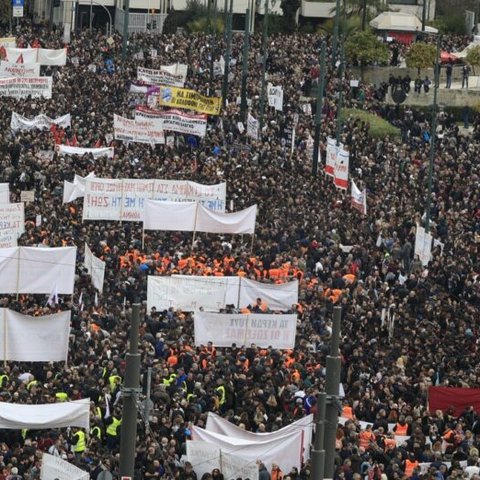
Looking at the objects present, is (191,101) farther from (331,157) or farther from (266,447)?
(266,447)

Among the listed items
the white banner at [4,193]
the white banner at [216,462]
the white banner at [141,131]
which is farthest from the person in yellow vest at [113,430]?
the white banner at [141,131]

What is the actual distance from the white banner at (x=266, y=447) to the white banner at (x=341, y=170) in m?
23.5


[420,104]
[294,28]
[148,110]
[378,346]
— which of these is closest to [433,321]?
[378,346]

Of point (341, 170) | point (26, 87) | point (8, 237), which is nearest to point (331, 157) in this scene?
point (341, 170)

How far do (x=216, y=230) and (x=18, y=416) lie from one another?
16.3 m

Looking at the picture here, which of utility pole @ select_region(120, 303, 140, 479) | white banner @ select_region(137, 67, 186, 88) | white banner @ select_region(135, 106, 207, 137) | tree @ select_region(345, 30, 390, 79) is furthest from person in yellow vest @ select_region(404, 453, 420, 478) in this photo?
tree @ select_region(345, 30, 390, 79)

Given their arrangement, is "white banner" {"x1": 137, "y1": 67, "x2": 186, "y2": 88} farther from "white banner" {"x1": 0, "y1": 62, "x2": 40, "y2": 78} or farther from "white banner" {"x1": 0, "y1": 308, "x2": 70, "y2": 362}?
"white banner" {"x1": 0, "y1": 308, "x2": 70, "y2": 362}

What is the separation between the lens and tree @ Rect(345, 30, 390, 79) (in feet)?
240

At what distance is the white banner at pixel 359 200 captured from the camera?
4691cm

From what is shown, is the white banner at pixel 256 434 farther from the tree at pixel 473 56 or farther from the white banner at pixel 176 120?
the tree at pixel 473 56

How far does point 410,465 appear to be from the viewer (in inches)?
1063

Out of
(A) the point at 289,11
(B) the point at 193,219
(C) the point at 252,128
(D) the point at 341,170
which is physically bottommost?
(B) the point at 193,219

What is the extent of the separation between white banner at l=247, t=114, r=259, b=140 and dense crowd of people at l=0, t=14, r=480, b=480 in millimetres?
298

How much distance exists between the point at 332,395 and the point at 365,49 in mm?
51272
